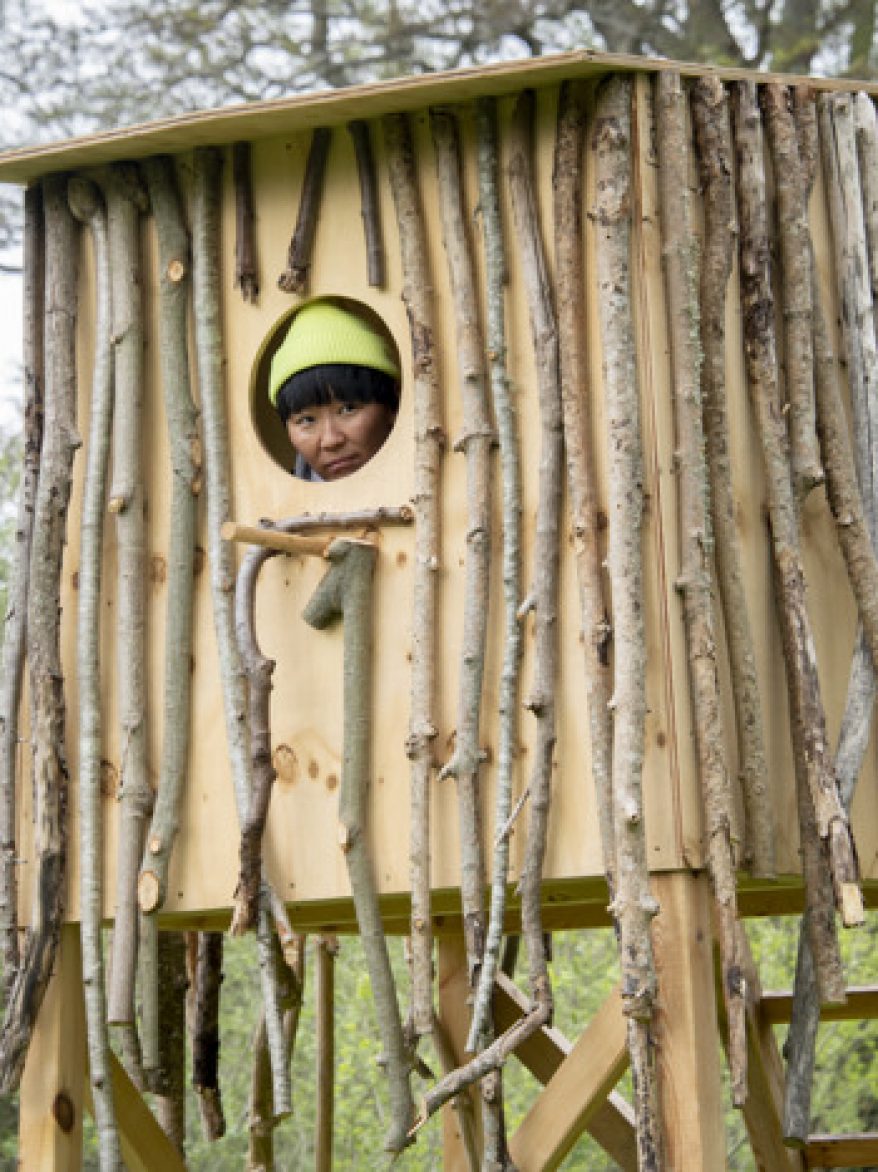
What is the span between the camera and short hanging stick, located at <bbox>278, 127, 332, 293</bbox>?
6566 millimetres

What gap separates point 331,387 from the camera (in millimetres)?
6707

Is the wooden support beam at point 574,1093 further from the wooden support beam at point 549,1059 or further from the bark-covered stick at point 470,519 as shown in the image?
the wooden support beam at point 549,1059

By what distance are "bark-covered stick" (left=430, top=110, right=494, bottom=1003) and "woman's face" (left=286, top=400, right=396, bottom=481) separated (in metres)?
0.55

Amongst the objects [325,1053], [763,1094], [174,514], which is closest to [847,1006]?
[763,1094]

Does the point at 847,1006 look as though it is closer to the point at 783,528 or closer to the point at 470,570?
the point at 783,528

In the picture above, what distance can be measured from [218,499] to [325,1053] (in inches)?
119

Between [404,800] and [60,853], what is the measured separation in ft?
3.54

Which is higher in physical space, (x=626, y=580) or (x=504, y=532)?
(x=504, y=532)

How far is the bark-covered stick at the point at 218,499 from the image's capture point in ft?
20.8

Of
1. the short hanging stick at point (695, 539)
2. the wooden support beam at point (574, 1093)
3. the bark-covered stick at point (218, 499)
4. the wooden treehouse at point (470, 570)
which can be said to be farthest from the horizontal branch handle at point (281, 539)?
the wooden support beam at point (574, 1093)

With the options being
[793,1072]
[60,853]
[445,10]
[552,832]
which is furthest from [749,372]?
[445,10]

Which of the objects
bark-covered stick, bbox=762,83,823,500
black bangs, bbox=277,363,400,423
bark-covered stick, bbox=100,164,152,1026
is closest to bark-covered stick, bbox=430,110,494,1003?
black bangs, bbox=277,363,400,423

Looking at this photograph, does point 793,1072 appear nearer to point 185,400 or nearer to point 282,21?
point 185,400

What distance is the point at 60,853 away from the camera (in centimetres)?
666
